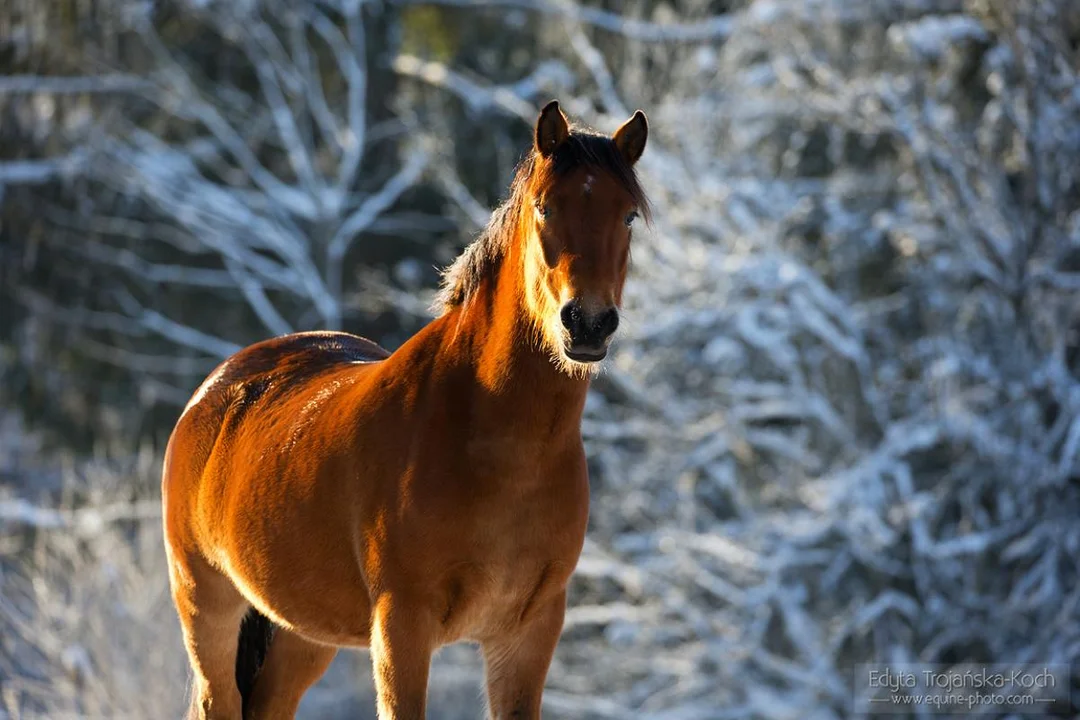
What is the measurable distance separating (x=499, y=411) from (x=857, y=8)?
515 inches

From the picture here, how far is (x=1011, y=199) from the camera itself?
42.6 feet

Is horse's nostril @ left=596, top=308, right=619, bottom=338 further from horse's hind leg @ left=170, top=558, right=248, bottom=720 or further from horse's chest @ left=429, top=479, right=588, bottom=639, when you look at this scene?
horse's hind leg @ left=170, top=558, right=248, bottom=720

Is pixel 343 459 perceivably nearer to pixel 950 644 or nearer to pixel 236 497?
pixel 236 497

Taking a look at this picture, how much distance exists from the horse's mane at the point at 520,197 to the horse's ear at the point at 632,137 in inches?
1.9

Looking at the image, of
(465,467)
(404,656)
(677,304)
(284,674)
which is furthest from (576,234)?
(677,304)

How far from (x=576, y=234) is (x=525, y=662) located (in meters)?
1.10

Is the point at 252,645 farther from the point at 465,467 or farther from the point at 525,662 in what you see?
the point at 465,467

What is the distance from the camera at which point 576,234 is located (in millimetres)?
2947

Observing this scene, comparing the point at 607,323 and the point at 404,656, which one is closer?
the point at 607,323

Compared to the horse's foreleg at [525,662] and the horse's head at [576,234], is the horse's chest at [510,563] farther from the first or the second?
the horse's head at [576,234]

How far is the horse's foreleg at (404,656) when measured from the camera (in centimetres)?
301

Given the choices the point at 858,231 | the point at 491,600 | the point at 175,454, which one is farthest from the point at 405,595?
the point at 858,231

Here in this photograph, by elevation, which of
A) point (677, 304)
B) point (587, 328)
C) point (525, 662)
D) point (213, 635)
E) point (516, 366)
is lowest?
point (677, 304)

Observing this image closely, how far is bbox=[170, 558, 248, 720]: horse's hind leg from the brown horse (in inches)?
4.2
